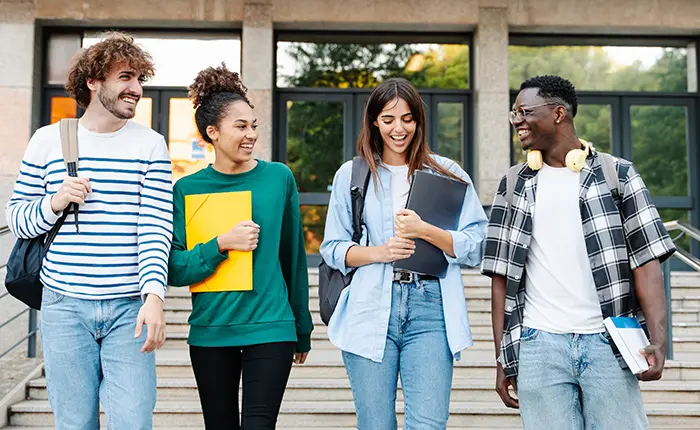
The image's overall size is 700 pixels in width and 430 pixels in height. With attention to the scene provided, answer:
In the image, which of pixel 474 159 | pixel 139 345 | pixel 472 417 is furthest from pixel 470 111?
pixel 139 345

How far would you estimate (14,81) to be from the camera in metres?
10.2

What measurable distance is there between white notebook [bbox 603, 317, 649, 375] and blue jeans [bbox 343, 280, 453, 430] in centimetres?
68

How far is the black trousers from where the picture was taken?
9.91 ft

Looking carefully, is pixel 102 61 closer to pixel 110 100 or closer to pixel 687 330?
pixel 110 100

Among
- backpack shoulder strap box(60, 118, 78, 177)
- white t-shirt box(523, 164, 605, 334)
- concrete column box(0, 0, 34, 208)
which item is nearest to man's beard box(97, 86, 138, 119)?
backpack shoulder strap box(60, 118, 78, 177)

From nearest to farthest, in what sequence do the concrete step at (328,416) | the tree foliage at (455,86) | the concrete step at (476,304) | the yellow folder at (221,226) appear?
the yellow folder at (221,226) → the concrete step at (328,416) → the concrete step at (476,304) → the tree foliage at (455,86)

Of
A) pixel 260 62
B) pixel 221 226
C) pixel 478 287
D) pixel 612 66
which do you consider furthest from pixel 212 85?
pixel 612 66

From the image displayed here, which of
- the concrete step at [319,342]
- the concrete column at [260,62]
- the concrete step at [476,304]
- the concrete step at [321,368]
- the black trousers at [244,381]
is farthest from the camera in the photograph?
the concrete column at [260,62]

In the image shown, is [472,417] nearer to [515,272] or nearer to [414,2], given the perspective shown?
[515,272]

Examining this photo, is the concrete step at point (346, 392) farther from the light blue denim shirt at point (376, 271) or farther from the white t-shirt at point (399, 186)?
the white t-shirt at point (399, 186)

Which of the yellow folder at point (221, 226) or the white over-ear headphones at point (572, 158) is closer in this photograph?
the white over-ear headphones at point (572, 158)

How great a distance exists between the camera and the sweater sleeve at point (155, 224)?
2869 mm

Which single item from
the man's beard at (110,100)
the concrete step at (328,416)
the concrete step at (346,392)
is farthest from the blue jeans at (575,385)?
the concrete step at (346,392)

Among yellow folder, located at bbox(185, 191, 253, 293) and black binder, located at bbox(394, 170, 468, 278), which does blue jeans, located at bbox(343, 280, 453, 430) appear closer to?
black binder, located at bbox(394, 170, 468, 278)
